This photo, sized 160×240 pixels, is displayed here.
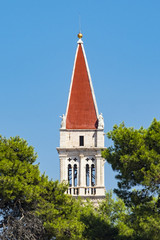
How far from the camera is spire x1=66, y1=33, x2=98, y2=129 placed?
90.9 m

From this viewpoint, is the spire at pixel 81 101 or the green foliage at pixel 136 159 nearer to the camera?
the green foliage at pixel 136 159

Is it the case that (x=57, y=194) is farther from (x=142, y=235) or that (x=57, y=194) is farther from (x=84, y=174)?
(x=84, y=174)

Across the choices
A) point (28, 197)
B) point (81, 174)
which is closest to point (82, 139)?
point (81, 174)

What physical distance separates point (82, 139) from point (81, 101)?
438 cm

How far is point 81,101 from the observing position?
9131 cm

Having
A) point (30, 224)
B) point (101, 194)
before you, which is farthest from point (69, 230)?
point (101, 194)

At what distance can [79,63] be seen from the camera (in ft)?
304

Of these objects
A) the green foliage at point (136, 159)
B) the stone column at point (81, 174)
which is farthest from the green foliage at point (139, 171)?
the stone column at point (81, 174)

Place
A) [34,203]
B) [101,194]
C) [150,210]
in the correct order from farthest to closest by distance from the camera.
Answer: [101,194] → [34,203] → [150,210]

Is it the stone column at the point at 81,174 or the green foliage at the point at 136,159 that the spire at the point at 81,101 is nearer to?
the stone column at the point at 81,174

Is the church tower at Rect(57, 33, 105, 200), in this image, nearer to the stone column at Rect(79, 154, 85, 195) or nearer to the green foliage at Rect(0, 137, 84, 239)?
the stone column at Rect(79, 154, 85, 195)

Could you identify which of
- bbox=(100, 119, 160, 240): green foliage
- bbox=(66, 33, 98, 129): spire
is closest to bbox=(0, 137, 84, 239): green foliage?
bbox=(100, 119, 160, 240): green foliage

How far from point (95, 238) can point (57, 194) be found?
4075 millimetres

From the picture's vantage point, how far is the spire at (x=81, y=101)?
9094 cm
